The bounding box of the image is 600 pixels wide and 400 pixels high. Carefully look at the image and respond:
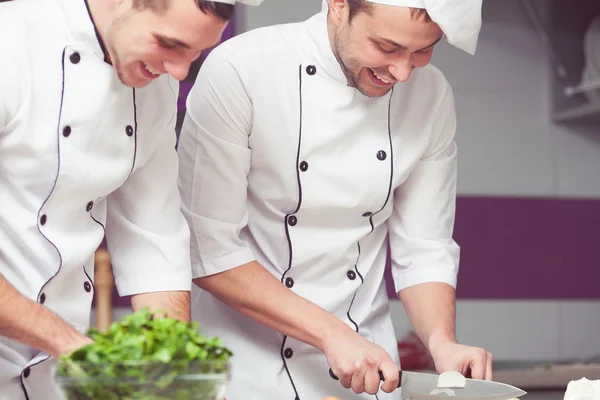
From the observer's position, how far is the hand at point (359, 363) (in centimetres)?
150

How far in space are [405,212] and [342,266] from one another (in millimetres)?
210

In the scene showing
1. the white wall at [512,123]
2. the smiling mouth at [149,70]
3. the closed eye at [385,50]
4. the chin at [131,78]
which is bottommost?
the white wall at [512,123]

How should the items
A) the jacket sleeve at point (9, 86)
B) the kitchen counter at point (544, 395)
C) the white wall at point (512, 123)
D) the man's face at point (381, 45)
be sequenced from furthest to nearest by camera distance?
the white wall at point (512, 123), the kitchen counter at point (544, 395), the man's face at point (381, 45), the jacket sleeve at point (9, 86)

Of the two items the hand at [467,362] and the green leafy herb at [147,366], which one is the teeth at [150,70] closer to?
the green leafy herb at [147,366]

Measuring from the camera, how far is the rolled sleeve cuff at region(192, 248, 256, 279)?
5.49ft

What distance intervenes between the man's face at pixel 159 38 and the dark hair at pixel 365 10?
0.41 metres

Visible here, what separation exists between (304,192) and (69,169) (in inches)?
19.9

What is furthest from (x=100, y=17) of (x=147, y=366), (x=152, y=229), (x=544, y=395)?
(x=544, y=395)

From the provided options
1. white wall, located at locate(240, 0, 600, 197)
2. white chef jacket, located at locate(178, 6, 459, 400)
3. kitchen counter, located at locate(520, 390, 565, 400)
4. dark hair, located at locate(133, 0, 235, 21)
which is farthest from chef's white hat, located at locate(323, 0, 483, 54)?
white wall, located at locate(240, 0, 600, 197)

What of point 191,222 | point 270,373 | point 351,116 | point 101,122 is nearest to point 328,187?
point 351,116

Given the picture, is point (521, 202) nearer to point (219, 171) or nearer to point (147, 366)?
point (219, 171)

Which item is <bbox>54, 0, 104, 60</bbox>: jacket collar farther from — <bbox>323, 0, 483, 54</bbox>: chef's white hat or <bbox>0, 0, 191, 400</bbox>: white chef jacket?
<bbox>323, 0, 483, 54</bbox>: chef's white hat

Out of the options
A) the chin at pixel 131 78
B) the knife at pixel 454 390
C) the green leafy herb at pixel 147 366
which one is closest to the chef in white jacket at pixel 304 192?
the knife at pixel 454 390

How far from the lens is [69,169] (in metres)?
1.33
